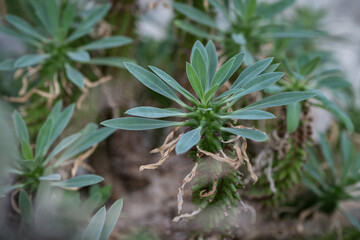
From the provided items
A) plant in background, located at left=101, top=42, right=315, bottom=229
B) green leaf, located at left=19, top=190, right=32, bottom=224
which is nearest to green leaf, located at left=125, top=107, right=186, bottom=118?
plant in background, located at left=101, top=42, right=315, bottom=229

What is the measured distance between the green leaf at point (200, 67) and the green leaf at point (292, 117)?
23cm

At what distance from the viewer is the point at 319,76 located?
2.62ft

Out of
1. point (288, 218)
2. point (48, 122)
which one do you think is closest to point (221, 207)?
point (48, 122)

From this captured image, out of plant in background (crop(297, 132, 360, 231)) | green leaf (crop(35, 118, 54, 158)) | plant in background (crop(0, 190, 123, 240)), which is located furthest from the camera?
plant in background (crop(297, 132, 360, 231))

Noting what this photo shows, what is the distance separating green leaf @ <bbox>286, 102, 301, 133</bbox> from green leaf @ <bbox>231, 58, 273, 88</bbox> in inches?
6.9

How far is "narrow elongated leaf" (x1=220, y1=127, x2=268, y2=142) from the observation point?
493 millimetres

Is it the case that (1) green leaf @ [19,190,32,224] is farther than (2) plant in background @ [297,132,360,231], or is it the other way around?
(2) plant in background @ [297,132,360,231]

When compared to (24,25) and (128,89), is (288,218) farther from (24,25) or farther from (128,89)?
(24,25)

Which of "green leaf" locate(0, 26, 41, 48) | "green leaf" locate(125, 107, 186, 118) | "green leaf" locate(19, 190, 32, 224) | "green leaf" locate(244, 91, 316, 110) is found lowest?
"green leaf" locate(19, 190, 32, 224)

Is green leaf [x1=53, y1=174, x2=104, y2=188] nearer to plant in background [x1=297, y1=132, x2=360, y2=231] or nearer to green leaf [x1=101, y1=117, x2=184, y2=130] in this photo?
green leaf [x1=101, y1=117, x2=184, y2=130]

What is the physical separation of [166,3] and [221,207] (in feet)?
2.00

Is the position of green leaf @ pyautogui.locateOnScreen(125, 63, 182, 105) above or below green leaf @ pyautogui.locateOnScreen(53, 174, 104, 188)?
above

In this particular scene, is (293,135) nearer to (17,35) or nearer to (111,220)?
(111,220)

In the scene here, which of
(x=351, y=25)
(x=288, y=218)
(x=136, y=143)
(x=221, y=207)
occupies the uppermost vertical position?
(x=351, y=25)
